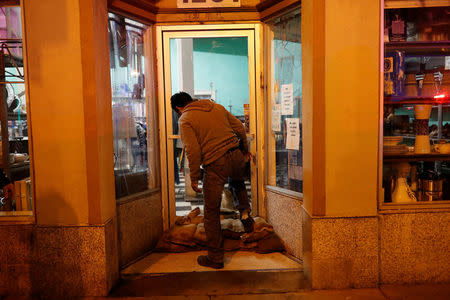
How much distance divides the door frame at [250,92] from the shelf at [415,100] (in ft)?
5.19

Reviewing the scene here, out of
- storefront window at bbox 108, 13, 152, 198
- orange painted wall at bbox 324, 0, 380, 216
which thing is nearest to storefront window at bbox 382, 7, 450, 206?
orange painted wall at bbox 324, 0, 380, 216

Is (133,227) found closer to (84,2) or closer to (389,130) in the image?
(84,2)

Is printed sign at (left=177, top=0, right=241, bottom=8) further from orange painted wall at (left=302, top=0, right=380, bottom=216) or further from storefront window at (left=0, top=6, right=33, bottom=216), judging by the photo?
storefront window at (left=0, top=6, right=33, bottom=216)

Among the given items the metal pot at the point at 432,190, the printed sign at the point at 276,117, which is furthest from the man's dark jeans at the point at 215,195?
the metal pot at the point at 432,190

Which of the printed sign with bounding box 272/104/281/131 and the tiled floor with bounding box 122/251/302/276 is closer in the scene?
the tiled floor with bounding box 122/251/302/276

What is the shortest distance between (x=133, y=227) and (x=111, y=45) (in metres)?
2.11

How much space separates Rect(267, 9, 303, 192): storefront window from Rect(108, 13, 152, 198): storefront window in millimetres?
1661

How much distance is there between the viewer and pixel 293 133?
12.6 ft

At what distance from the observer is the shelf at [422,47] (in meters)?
3.29

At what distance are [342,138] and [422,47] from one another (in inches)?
56.8

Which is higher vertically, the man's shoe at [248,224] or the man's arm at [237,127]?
the man's arm at [237,127]

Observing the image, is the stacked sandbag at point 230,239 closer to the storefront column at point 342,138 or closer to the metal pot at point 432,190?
the storefront column at point 342,138

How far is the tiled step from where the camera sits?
3088 mm

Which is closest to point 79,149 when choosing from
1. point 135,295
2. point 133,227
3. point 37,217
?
point 37,217
